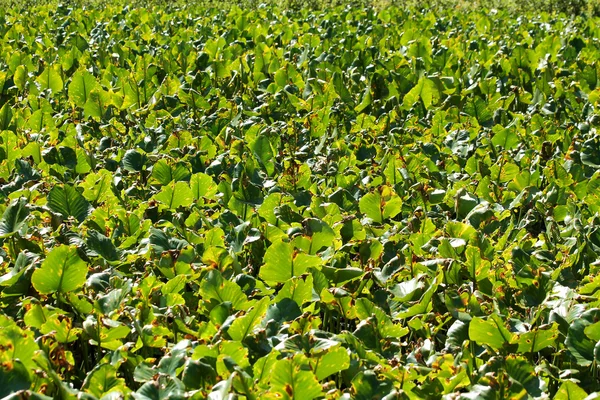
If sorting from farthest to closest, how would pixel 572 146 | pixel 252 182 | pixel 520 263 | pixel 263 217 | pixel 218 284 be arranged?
1. pixel 572 146
2. pixel 252 182
3. pixel 263 217
4. pixel 520 263
5. pixel 218 284

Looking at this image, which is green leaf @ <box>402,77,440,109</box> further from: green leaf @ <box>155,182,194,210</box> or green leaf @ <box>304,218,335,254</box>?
green leaf @ <box>304,218,335,254</box>

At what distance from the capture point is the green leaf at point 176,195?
340 cm

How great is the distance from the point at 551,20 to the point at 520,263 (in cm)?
800

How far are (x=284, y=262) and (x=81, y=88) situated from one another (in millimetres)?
2757

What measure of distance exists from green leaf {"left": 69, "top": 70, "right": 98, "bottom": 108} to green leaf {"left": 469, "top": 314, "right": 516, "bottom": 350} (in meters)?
3.27

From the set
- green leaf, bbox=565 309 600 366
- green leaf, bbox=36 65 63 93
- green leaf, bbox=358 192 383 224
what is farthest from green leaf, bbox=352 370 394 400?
green leaf, bbox=36 65 63 93

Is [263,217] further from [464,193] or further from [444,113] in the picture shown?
A: [444,113]

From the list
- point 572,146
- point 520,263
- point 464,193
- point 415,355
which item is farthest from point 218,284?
point 572,146

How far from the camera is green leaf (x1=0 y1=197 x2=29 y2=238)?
9.89 ft

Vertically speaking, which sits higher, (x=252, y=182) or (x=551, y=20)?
(x=252, y=182)

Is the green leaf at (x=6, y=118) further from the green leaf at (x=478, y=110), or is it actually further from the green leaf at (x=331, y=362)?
the green leaf at (x=331, y=362)

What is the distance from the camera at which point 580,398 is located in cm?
218

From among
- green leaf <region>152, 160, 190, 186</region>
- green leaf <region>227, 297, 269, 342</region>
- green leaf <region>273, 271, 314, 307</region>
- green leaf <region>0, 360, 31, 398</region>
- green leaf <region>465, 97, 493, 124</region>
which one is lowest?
green leaf <region>465, 97, 493, 124</region>

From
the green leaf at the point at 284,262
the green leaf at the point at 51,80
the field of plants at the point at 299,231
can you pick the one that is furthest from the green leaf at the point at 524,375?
the green leaf at the point at 51,80
